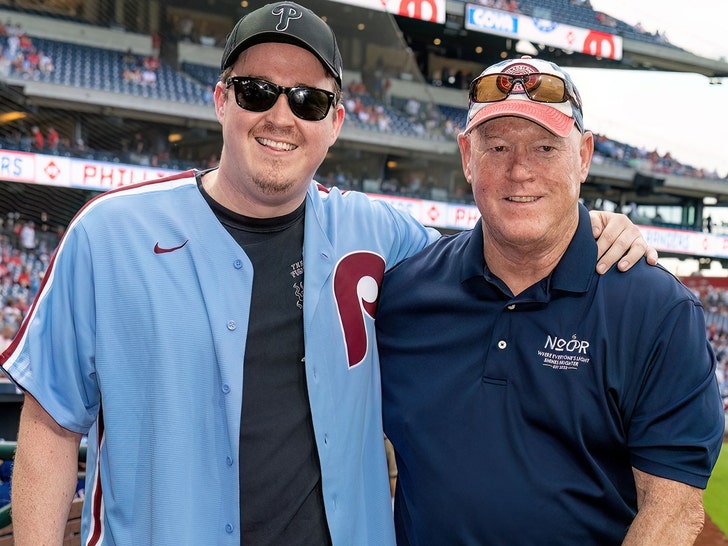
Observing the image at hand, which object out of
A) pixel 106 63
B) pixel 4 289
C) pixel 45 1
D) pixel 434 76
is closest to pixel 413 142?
pixel 434 76

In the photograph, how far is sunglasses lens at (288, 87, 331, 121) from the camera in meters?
2.01

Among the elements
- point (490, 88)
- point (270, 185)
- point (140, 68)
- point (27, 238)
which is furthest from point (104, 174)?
point (490, 88)

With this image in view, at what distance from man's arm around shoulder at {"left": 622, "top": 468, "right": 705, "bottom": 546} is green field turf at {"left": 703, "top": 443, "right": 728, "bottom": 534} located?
523 cm

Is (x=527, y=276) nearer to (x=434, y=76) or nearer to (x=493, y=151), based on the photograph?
(x=493, y=151)

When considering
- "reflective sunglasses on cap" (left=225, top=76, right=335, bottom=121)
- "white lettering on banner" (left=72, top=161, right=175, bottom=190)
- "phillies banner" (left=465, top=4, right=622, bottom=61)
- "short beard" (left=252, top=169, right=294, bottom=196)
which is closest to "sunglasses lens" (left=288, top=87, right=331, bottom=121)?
"reflective sunglasses on cap" (left=225, top=76, right=335, bottom=121)

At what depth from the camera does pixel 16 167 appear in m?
15.4

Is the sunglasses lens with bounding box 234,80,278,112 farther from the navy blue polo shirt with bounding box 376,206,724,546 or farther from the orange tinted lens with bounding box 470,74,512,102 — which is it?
the navy blue polo shirt with bounding box 376,206,724,546

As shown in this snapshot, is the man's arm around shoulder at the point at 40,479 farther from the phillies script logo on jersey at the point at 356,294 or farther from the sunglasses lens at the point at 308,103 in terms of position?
the sunglasses lens at the point at 308,103

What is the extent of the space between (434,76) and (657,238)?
8.98 meters

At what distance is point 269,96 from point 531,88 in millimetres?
658

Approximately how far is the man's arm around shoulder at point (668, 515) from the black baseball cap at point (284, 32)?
129 centimetres

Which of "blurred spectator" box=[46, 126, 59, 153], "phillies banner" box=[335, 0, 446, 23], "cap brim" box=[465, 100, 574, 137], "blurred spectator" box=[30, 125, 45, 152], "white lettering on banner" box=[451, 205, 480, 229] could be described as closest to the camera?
"cap brim" box=[465, 100, 574, 137]

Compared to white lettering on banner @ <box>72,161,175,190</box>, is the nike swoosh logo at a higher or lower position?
lower

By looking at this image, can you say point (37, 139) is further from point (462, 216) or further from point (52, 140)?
point (462, 216)
